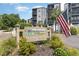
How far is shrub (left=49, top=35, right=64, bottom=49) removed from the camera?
5.04 meters

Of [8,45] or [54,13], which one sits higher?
[54,13]

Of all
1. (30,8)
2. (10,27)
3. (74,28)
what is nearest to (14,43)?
(10,27)

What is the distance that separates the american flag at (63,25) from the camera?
5125 millimetres

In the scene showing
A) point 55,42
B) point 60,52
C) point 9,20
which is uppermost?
point 9,20

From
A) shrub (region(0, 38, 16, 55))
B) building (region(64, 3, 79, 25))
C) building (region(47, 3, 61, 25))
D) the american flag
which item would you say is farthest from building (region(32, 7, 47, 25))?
shrub (region(0, 38, 16, 55))

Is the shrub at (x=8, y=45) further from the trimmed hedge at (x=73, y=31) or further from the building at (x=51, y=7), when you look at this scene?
the trimmed hedge at (x=73, y=31)

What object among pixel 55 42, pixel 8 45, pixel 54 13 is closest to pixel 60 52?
pixel 55 42

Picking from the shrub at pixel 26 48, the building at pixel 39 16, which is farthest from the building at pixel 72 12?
the shrub at pixel 26 48

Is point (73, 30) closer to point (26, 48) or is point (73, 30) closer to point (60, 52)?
point (60, 52)

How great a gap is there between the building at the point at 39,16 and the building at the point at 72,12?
0.31 metres

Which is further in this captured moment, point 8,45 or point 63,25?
point 63,25

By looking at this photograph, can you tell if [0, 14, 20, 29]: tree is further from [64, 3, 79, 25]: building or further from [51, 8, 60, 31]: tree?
[64, 3, 79, 25]: building

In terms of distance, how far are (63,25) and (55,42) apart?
283 millimetres

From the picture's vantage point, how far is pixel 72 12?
16.7ft
